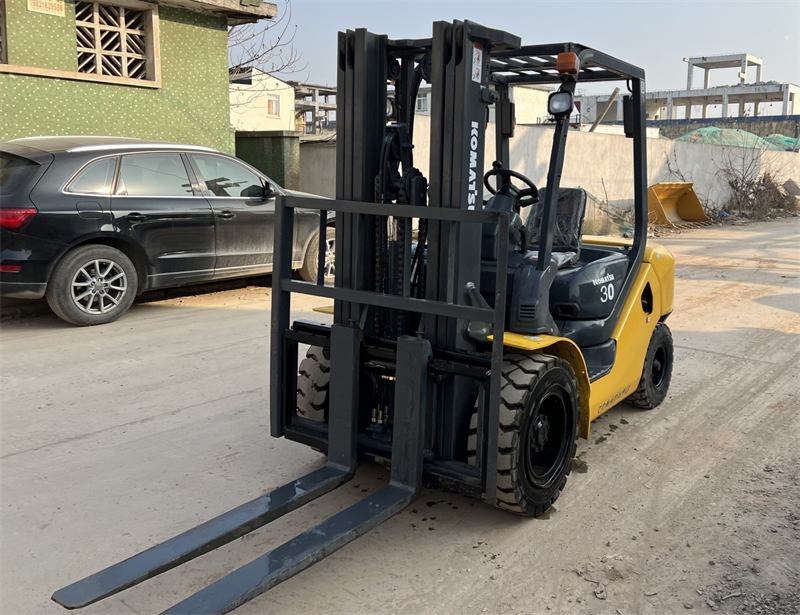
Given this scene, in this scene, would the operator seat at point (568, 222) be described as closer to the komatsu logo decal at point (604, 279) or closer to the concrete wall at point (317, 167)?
the komatsu logo decal at point (604, 279)

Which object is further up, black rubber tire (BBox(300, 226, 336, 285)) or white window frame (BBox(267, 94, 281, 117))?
white window frame (BBox(267, 94, 281, 117))

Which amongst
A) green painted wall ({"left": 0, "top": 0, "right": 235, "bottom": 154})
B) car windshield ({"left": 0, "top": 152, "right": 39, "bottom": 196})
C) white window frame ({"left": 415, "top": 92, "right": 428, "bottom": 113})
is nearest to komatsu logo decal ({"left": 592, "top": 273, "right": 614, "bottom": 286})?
white window frame ({"left": 415, "top": 92, "right": 428, "bottom": 113})

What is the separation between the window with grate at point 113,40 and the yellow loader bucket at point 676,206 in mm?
12328

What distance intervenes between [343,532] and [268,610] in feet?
1.38

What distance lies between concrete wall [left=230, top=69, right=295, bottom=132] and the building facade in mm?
12883

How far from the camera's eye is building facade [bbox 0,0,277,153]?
1018cm

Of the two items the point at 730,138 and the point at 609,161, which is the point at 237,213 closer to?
the point at 609,161

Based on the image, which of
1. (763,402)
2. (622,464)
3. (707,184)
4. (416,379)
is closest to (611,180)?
(707,184)

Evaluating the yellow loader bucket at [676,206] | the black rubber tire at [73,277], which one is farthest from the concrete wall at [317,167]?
the yellow loader bucket at [676,206]

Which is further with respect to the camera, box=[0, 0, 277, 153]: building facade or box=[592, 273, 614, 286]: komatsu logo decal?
box=[0, 0, 277, 153]: building facade

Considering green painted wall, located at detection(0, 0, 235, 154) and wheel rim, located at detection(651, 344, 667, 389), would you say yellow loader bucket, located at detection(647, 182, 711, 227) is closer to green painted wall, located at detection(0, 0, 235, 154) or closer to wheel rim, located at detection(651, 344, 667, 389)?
green painted wall, located at detection(0, 0, 235, 154)

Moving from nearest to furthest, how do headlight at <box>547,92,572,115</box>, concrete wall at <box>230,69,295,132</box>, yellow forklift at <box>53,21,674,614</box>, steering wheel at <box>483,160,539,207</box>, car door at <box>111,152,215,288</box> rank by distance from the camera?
yellow forklift at <box>53,21,674,614</box> < headlight at <box>547,92,572,115</box> < steering wheel at <box>483,160,539,207</box> < car door at <box>111,152,215,288</box> < concrete wall at <box>230,69,295,132</box>

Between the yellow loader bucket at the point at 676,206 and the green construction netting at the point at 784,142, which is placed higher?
the green construction netting at the point at 784,142

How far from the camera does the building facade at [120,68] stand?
10.2 metres
